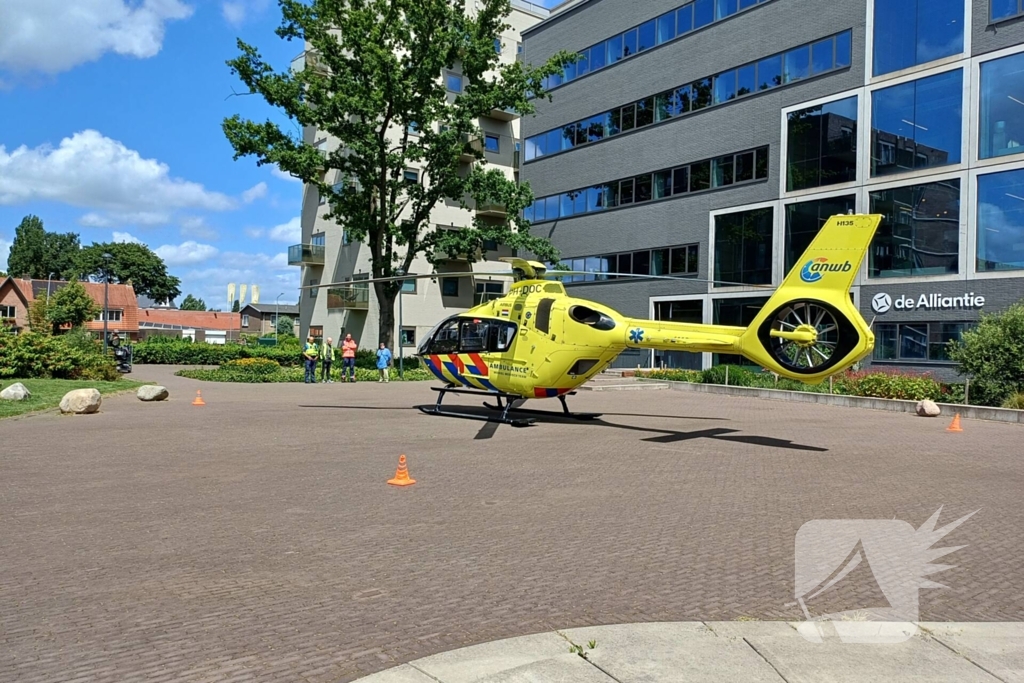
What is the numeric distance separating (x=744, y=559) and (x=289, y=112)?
32.7 m

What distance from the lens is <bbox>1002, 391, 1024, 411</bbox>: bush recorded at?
2038 cm

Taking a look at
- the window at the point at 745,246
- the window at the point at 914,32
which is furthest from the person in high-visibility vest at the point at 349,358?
the window at the point at 914,32

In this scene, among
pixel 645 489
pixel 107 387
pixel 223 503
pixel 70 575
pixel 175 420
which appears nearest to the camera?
pixel 70 575

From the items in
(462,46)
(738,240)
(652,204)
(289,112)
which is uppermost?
(462,46)

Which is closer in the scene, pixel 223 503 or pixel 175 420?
pixel 223 503

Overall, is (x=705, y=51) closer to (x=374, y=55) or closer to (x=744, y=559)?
(x=374, y=55)

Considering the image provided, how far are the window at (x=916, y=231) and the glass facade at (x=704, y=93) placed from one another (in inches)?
262

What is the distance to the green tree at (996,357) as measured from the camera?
21.3m

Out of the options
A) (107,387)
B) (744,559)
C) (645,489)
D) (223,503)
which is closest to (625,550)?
(744,559)

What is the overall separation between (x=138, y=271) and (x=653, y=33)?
90113mm

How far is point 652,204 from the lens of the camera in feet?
128

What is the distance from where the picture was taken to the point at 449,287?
5044 cm

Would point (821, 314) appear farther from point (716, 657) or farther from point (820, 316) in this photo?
point (716, 657)

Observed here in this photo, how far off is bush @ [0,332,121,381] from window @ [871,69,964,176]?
3144 cm
